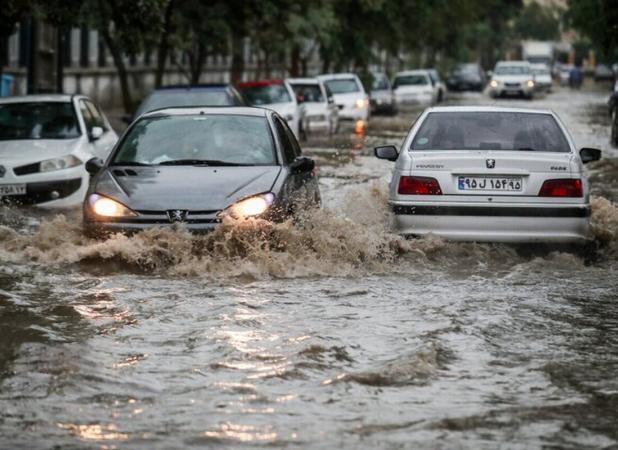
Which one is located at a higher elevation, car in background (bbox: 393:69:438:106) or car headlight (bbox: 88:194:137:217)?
car headlight (bbox: 88:194:137:217)

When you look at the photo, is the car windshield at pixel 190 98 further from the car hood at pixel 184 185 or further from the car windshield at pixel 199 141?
the car hood at pixel 184 185

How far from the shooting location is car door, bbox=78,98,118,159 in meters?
18.4

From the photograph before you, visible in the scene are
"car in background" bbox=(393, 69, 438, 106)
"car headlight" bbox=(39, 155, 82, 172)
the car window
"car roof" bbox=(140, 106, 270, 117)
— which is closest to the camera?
the car window

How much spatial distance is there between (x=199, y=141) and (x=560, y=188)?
311cm

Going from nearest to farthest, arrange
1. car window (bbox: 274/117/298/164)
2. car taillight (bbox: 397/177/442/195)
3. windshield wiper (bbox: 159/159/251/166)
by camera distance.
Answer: car taillight (bbox: 397/177/442/195), windshield wiper (bbox: 159/159/251/166), car window (bbox: 274/117/298/164)

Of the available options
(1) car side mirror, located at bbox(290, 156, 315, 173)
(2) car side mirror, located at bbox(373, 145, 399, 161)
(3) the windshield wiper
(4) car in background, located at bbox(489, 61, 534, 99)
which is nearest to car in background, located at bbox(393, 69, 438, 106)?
(4) car in background, located at bbox(489, 61, 534, 99)

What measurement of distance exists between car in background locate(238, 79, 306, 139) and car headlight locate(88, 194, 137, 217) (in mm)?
18960

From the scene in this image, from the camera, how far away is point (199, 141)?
522 inches

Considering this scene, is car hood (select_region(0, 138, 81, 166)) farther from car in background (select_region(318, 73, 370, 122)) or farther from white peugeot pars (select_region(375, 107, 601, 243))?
car in background (select_region(318, 73, 370, 122))

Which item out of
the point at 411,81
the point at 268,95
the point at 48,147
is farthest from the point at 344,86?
the point at 48,147

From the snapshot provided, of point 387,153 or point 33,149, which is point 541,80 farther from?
point 387,153

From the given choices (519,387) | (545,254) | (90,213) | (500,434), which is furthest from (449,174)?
(500,434)

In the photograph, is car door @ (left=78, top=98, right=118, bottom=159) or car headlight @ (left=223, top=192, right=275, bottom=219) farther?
car door @ (left=78, top=98, right=118, bottom=159)

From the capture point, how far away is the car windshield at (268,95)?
3172 cm
